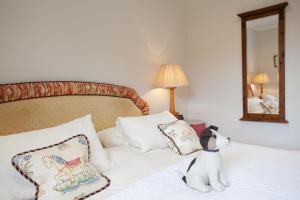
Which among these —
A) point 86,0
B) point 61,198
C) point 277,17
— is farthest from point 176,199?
point 277,17

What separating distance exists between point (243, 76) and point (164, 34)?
1.11m

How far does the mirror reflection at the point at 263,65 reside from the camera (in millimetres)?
2535

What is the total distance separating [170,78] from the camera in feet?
8.65

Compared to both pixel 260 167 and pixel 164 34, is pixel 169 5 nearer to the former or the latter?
pixel 164 34

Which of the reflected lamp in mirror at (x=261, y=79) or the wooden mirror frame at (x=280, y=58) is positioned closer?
the wooden mirror frame at (x=280, y=58)

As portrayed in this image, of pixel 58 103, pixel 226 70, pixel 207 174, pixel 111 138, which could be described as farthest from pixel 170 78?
pixel 207 174

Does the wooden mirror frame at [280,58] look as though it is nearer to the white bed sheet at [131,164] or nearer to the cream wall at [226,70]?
the cream wall at [226,70]

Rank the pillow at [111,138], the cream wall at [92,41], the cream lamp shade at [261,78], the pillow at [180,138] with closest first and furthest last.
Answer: the cream wall at [92,41], the pillow at [180,138], the pillow at [111,138], the cream lamp shade at [261,78]

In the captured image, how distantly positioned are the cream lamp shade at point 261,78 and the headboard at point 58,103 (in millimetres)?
1468

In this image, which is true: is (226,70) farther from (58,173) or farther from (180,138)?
(58,173)

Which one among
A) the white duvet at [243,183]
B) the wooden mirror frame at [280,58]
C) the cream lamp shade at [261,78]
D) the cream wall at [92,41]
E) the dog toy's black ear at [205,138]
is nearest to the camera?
the white duvet at [243,183]

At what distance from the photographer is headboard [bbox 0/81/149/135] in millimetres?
1510

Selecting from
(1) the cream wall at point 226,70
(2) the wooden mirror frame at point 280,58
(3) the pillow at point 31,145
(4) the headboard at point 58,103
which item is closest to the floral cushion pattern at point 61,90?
(4) the headboard at point 58,103

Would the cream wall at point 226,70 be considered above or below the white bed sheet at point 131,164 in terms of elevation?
above
